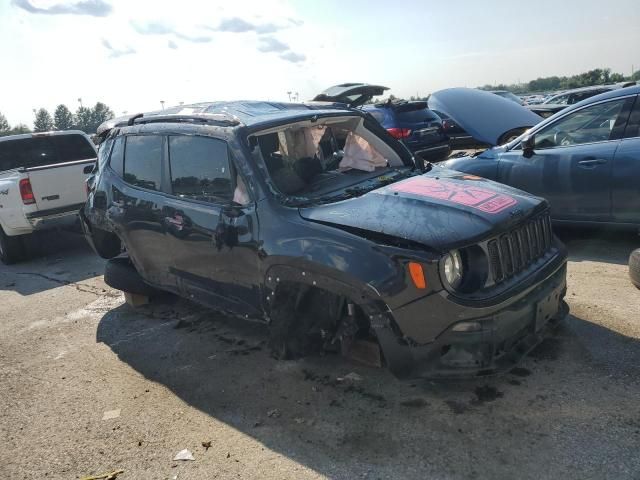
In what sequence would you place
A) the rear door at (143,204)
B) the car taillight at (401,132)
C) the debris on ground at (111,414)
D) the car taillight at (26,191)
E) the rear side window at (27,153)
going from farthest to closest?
the car taillight at (401,132)
the rear side window at (27,153)
the car taillight at (26,191)
the rear door at (143,204)
the debris on ground at (111,414)

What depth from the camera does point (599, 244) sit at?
5895 millimetres

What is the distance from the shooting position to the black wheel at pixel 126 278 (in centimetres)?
514

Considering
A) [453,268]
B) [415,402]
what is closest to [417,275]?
[453,268]

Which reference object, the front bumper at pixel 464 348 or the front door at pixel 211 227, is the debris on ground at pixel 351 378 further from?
the front door at pixel 211 227

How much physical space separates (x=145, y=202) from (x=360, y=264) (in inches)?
89.6

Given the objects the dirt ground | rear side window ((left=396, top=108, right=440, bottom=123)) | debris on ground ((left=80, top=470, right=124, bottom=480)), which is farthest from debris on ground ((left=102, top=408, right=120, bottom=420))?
rear side window ((left=396, top=108, right=440, bottom=123))

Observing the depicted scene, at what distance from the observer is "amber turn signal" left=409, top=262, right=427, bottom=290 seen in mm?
2842

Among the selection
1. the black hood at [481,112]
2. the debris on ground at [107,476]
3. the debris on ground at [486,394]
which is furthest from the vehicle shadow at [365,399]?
the black hood at [481,112]

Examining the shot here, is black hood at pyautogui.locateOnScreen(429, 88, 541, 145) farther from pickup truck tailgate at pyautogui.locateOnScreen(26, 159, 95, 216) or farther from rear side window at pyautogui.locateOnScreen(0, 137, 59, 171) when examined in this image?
rear side window at pyautogui.locateOnScreen(0, 137, 59, 171)

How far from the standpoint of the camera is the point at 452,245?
2.88 metres

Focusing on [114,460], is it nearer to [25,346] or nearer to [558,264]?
[25,346]

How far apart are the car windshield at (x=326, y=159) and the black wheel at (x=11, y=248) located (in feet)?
19.4

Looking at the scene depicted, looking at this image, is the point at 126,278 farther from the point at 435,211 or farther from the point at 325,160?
the point at 435,211

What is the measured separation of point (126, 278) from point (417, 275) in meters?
3.32
